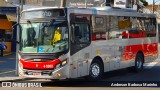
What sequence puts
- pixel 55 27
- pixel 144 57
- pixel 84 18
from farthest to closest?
1. pixel 144 57
2. pixel 84 18
3. pixel 55 27

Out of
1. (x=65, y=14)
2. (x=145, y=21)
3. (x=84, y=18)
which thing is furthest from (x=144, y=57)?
(x=65, y=14)

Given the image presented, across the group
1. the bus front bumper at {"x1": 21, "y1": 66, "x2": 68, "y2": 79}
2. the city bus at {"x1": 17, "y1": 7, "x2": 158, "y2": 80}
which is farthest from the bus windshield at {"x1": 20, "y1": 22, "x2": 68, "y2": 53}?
the bus front bumper at {"x1": 21, "y1": 66, "x2": 68, "y2": 79}

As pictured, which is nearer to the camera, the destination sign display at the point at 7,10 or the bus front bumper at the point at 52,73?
the bus front bumper at the point at 52,73

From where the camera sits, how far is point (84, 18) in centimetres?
1359

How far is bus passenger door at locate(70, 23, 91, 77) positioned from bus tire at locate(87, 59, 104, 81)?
1.50 feet

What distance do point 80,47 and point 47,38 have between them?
134 centimetres

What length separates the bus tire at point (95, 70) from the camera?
46.2 feet

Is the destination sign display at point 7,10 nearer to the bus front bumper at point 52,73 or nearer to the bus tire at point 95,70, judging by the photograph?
the bus tire at point 95,70

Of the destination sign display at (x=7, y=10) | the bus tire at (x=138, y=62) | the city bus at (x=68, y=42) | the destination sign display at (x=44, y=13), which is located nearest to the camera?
the city bus at (x=68, y=42)

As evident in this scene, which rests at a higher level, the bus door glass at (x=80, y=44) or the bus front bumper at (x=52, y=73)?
the bus door glass at (x=80, y=44)

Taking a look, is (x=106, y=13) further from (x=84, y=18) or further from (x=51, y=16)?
(x=51, y=16)

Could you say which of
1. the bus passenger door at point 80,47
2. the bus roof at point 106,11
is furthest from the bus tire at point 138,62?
the bus passenger door at point 80,47

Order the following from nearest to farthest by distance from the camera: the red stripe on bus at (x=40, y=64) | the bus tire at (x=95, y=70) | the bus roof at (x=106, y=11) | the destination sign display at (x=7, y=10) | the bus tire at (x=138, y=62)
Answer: the red stripe on bus at (x=40, y=64)
the bus roof at (x=106, y=11)
the bus tire at (x=95, y=70)
the bus tire at (x=138, y=62)
the destination sign display at (x=7, y=10)

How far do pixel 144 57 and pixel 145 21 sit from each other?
1831 mm
